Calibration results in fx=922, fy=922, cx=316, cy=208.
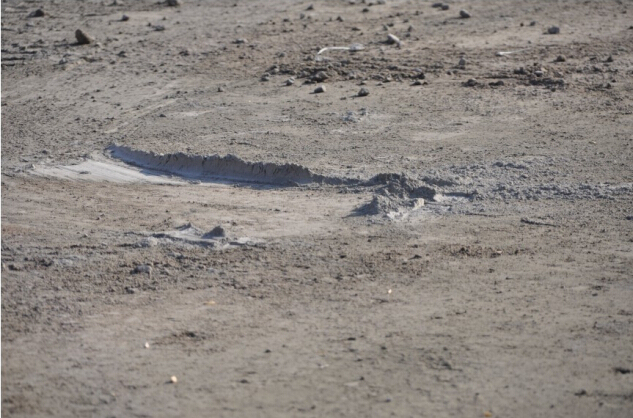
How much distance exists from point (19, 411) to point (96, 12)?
12.1 meters

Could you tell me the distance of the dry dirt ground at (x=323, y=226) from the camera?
4.68 m

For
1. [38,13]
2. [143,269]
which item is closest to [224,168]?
[143,269]

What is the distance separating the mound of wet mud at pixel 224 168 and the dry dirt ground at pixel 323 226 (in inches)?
1.0

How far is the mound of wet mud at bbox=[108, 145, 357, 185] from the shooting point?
797 centimetres

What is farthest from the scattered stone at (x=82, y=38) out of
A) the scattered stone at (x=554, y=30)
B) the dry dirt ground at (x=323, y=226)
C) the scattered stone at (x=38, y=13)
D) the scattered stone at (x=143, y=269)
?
the scattered stone at (x=143, y=269)

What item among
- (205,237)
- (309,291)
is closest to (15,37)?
(205,237)

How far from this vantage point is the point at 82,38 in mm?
13219

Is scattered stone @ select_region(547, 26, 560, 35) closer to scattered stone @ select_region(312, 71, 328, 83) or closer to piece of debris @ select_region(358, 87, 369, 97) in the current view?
scattered stone @ select_region(312, 71, 328, 83)

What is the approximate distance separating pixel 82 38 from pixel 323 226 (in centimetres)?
766

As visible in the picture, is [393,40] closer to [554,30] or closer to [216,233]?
[554,30]

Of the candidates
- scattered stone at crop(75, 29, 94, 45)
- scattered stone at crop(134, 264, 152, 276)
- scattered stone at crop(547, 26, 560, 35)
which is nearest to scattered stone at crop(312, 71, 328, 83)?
scattered stone at crop(547, 26, 560, 35)

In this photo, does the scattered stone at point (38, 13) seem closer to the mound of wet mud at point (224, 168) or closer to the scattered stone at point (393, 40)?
the scattered stone at point (393, 40)

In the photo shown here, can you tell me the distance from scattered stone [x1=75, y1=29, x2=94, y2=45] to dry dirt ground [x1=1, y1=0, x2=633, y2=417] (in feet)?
0.74

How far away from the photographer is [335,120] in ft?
30.8
